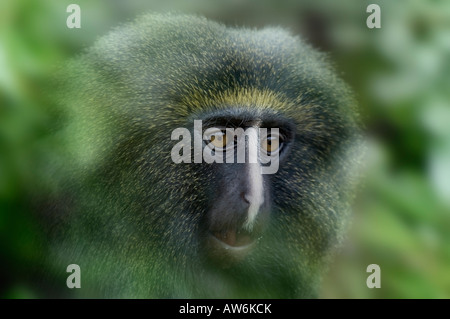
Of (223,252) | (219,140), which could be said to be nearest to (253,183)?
(219,140)

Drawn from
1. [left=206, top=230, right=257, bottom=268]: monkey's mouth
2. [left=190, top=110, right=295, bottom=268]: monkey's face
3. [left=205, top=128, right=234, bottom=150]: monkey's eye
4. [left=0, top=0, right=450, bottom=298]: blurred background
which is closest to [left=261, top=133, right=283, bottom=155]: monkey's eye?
[left=190, top=110, right=295, bottom=268]: monkey's face

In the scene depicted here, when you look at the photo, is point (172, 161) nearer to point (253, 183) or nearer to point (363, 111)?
point (253, 183)

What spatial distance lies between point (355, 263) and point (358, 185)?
0.31 m

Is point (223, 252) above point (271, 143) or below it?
below

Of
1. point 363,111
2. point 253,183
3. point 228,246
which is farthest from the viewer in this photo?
point 363,111

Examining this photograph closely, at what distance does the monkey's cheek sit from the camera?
1605 mm

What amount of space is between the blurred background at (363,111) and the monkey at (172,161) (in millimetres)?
71

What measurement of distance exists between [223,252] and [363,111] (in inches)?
27.0

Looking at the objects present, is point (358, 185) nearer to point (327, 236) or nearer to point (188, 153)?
point (327, 236)

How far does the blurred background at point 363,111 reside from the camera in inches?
62.9

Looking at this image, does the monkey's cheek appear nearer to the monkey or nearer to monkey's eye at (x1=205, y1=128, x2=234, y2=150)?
the monkey

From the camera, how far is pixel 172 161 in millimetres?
1560

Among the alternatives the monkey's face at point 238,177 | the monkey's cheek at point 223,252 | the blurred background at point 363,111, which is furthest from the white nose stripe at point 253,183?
the blurred background at point 363,111

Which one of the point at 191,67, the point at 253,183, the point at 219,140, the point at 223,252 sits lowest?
the point at 223,252
